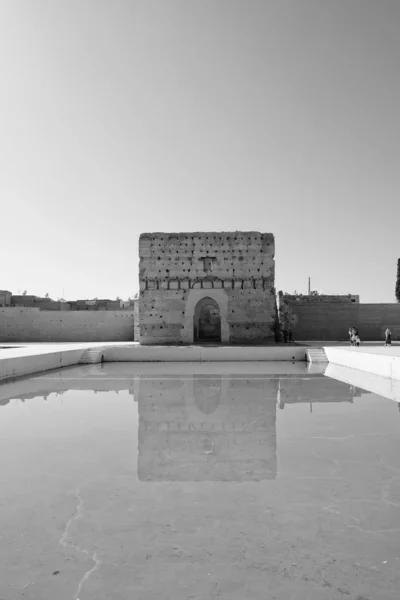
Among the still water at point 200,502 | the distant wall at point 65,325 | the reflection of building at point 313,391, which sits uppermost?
the distant wall at point 65,325

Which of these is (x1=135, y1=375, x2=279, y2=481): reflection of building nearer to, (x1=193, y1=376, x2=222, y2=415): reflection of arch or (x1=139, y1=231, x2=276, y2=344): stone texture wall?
(x1=193, y1=376, x2=222, y2=415): reflection of arch

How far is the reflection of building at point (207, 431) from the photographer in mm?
3832

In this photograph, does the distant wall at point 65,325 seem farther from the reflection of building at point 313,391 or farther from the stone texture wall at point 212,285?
the reflection of building at point 313,391

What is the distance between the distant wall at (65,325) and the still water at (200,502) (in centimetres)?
1580

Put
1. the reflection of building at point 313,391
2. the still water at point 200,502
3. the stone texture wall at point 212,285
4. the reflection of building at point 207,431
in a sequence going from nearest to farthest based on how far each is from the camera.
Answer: the still water at point 200,502, the reflection of building at point 207,431, the reflection of building at point 313,391, the stone texture wall at point 212,285

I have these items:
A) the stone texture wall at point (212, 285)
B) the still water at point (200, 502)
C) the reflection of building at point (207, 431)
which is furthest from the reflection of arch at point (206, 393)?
the stone texture wall at point (212, 285)

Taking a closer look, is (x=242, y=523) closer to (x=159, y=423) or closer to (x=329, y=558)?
(x=329, y=558)

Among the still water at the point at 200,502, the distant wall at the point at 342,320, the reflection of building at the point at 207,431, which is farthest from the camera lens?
the distant wall at the point at 342,320

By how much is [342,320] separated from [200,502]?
20.0 m

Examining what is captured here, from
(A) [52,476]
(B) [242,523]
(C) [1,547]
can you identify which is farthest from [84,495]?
(B) [242,523]

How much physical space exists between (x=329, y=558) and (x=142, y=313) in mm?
16463

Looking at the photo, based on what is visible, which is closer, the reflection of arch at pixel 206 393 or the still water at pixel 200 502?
the still water at pixel 200 502

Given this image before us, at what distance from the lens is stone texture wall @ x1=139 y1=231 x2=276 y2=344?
60.3 feet

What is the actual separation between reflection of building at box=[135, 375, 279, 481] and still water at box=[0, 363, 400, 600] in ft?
0.08
